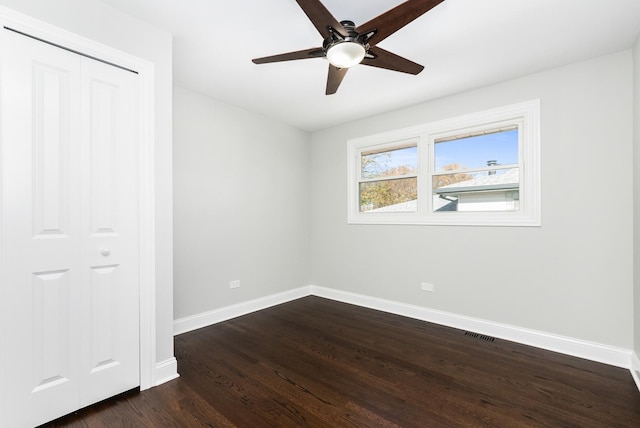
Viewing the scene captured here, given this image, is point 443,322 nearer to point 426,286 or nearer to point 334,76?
point 426,286

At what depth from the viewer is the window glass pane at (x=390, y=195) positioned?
3.83 m

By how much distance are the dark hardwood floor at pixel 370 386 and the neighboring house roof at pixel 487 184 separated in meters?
1.59

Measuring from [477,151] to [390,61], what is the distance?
6.05 feet

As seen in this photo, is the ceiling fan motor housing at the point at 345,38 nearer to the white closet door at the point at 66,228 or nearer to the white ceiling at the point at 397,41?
the white ceiling at the point at 397,41

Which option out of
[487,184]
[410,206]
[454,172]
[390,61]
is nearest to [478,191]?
A: [487,184]

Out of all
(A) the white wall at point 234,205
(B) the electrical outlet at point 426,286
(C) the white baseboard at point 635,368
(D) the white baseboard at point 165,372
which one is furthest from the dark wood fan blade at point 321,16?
(C) the white baseboard at point 635,368

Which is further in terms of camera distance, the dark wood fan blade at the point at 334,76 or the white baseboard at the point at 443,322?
the white baseboard at the point at 443,322

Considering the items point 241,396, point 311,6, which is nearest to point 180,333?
point 241,396

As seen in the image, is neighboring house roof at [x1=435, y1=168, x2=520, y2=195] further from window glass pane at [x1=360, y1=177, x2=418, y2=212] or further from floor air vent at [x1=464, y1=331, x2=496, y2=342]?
floor air vent at [x1=464, y1=331, x2=496, y2=342]

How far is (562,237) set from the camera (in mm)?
2773

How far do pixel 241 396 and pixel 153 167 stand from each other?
1752 millimetres

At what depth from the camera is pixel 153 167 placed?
2.17m

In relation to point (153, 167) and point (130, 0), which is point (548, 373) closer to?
point (153, 167)

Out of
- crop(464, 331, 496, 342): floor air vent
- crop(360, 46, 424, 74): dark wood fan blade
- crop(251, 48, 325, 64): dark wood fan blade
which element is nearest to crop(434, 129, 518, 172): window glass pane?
crop(360, 46, 424, 74): dark wood fan blade
